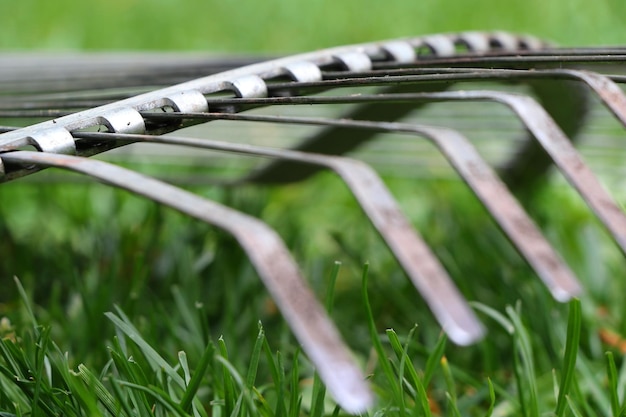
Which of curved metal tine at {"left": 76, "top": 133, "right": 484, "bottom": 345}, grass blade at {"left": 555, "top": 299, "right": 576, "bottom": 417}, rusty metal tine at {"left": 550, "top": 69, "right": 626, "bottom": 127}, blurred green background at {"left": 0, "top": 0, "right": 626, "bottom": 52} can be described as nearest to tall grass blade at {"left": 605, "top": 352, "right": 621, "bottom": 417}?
grass blade at {"left": 555, "top": 299, "right": 576, "bottom": 417}

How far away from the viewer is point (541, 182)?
1785 millimetres

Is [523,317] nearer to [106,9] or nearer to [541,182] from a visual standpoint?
[541,182]

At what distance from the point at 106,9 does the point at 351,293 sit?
2242 millimetres

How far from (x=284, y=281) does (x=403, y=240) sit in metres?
0.09

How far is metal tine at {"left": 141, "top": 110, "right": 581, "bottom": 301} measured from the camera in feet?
1.71

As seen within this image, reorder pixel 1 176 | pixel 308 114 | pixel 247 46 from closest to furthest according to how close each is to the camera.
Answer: pixel 1 176 < pixel 308 114 < pixel 247 46

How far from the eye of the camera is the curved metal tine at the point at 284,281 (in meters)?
0.44

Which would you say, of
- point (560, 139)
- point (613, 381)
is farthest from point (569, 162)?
point (613, 381)

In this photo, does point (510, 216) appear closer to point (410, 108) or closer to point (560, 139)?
point (560, 139)

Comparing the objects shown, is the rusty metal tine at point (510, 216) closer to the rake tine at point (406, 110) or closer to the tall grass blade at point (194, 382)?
the rake tine at point (406, 110)

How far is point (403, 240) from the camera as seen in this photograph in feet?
1.74

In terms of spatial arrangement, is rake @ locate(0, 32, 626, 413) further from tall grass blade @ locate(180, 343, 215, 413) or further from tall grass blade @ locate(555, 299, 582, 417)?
tall grass blade @ locate(180, 343, 215, 413)

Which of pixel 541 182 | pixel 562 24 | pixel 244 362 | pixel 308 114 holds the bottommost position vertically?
pixel 244 362

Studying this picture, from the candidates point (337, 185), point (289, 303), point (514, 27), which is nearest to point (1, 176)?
point (289, 303)
